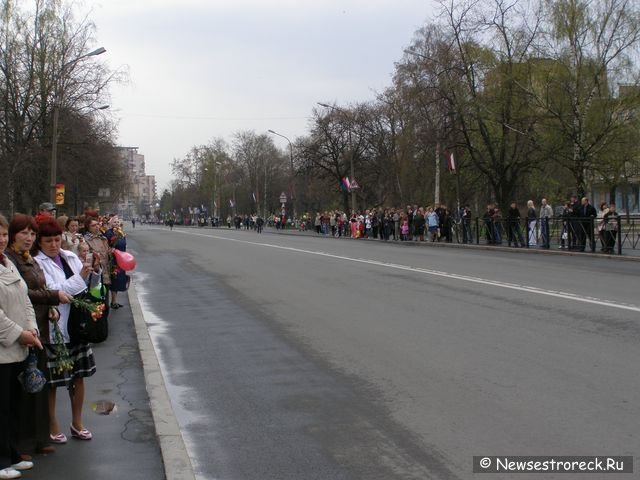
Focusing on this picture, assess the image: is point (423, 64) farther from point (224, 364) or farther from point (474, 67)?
point (224, 364)

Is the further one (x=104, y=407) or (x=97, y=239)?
(x=97, y=239)

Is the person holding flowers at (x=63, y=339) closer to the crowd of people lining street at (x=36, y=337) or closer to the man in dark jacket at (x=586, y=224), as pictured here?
the crowd of people lining street at (x=36, y=337)

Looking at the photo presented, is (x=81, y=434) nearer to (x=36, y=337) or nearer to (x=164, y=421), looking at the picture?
(x=164, y=421)

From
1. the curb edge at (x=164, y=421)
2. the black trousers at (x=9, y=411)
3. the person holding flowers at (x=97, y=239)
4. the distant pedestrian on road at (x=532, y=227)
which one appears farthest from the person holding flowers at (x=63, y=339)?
the distant pedestrian on road at (x=532, y=227)

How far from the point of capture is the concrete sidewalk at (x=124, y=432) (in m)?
4.91

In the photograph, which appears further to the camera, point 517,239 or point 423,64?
point 423,64

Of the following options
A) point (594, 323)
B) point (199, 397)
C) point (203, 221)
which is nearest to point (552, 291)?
point (594, 323)

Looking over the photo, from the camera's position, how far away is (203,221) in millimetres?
119312

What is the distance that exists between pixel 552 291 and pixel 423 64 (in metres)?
26.3

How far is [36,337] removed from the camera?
4707 mm

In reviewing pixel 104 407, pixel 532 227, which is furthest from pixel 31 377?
pixel 532 227

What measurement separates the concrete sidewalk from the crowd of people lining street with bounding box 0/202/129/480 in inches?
5.7

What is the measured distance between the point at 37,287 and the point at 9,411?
798 millimetres

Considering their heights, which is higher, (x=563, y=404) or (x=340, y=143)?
(x=340, y=143)
